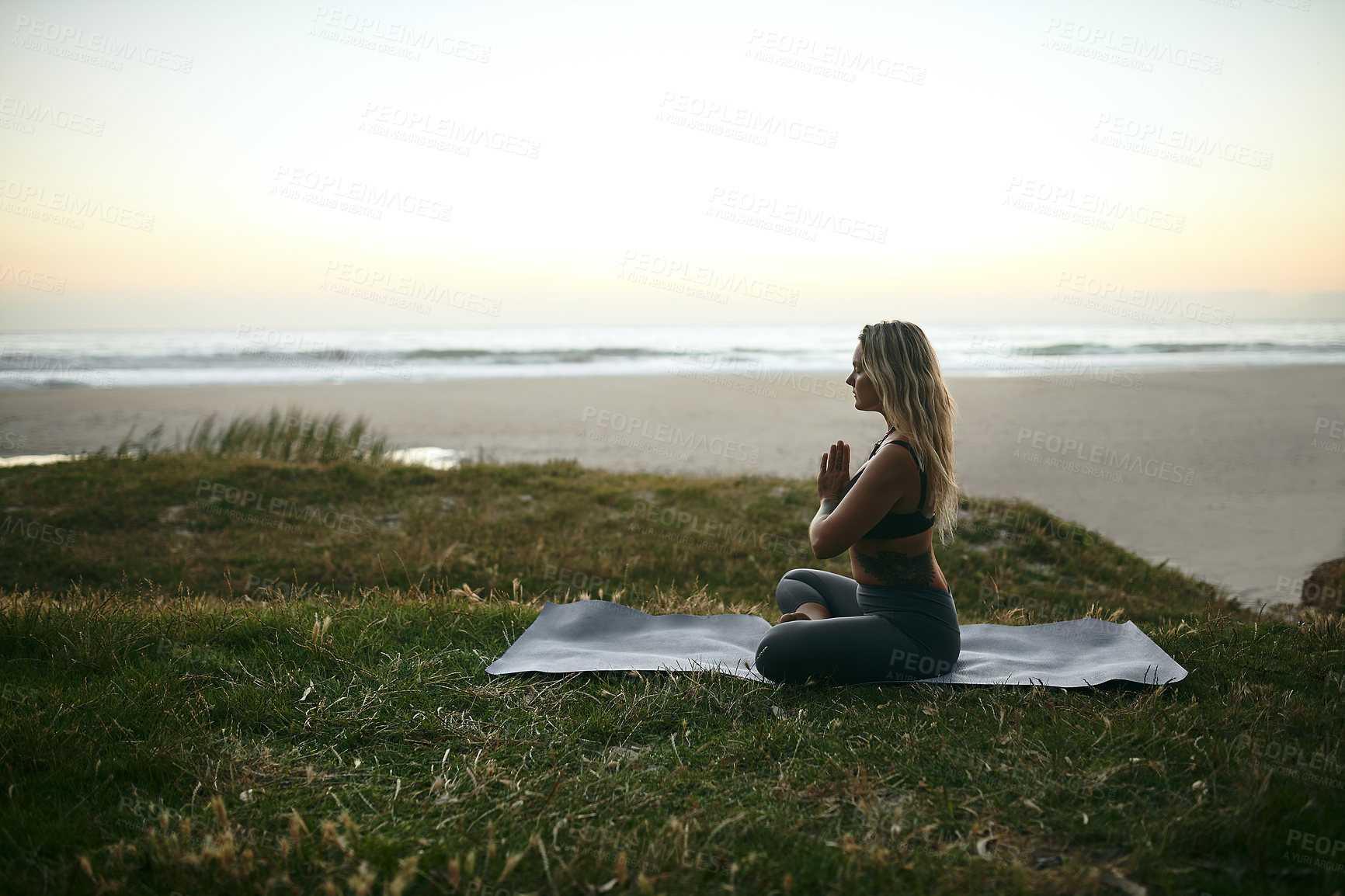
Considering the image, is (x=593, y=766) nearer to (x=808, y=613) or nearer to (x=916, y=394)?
(x=808, y=613)

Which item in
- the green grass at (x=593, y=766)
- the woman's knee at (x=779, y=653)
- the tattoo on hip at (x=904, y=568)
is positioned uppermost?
the tattoo on hip at (x=904, y=568)

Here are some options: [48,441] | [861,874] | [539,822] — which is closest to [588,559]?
[539,822]

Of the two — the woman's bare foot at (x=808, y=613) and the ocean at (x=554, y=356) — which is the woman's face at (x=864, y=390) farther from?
the ocean at (x=554, y=356)

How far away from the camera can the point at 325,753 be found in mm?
3400

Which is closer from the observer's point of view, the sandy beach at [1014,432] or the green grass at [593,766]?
the green grass at [593,766]

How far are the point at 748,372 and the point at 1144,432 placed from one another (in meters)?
16.7

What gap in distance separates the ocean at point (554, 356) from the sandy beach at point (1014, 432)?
344cm

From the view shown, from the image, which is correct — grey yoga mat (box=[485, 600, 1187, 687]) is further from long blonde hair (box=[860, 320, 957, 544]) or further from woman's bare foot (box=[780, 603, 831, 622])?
long blonde hair (box=[860, 320, 957, 544])

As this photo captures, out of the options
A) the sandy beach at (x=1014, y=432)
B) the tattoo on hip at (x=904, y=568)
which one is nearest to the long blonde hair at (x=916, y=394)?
the tattoo on hip at (x=904, y=568)

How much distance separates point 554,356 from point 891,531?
118 ft

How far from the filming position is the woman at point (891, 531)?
3951 millimetres

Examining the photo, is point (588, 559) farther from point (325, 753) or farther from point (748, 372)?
point (748, 372)

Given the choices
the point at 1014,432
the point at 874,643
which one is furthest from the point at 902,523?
the point at 1014,432

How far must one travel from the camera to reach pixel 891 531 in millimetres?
4082
